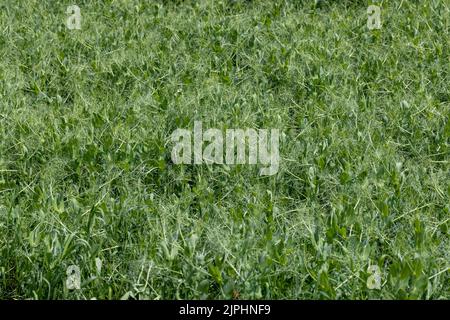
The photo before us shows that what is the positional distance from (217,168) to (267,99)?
1.00 meters

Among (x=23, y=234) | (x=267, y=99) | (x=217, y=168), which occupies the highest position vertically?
(x=267, y=99)

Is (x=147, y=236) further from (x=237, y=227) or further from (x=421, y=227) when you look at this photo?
(x=421, y=227)

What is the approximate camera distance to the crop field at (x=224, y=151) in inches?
135

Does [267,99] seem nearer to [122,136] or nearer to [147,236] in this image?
[122,136]

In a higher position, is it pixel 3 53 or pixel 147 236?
pixel 3 53

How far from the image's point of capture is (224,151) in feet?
14.6

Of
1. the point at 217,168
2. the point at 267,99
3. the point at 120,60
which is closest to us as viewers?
the point at 217,168

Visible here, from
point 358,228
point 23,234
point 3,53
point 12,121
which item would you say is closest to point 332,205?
point 358,228

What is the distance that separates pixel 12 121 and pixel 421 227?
97.5 inches

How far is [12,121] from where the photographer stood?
191 inches

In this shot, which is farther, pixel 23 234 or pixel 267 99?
pixel 267 99

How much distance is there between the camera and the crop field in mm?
3422
